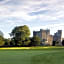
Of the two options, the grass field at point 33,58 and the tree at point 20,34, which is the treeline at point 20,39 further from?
the grass field at point 33,58

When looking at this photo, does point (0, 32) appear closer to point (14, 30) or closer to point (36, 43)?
point (14, 30)

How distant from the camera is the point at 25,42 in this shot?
11275cm

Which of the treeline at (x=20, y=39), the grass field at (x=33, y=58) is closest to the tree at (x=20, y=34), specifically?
the treeline at (x=20, y=39)

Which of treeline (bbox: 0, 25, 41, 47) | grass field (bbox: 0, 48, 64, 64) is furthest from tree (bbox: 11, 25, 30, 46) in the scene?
grass field (bbox: 0, 48, 64, 64)

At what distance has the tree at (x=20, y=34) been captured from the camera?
11272 cm

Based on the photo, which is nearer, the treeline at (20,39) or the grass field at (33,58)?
the grass field at (33,58)

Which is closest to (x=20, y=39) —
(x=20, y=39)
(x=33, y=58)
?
(x=20, y=39)

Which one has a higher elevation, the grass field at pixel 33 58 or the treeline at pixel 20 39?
the treeline at pixel 20 39

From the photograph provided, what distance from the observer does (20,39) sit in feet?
377

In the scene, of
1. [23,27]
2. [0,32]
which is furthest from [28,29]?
[0,32]

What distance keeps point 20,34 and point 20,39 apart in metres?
3.64

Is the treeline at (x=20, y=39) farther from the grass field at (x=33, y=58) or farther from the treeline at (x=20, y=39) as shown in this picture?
the grass field at (x=33, y=58)

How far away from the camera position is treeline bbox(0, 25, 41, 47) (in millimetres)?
111188

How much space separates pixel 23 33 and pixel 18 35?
127 inches
